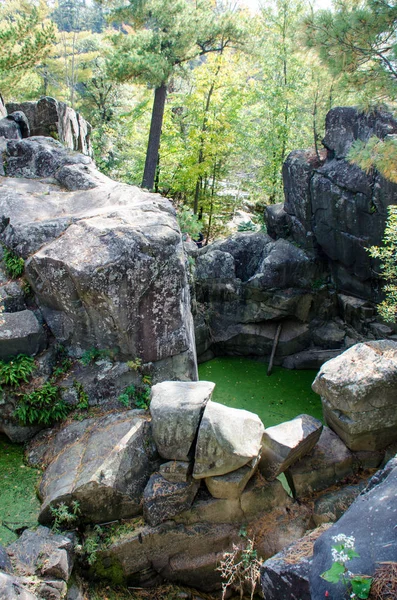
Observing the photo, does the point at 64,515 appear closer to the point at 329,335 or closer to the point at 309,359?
the point at 309,359

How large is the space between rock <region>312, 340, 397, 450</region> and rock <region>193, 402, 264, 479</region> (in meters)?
1.71

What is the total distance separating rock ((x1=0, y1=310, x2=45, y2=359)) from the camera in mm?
7520

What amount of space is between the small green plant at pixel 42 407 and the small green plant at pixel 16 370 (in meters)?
0.31

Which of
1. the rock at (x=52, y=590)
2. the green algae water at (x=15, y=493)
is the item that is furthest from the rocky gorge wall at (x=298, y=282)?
the rock at (x=52, y=590)

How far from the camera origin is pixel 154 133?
14602 mm

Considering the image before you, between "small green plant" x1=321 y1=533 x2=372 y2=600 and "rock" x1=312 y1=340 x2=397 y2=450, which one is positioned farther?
"rock" x1=312 y1=340 x2=397 y2=450

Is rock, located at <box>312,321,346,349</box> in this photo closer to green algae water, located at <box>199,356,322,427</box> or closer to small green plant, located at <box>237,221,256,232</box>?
green algae water, located at <box>199,356,322,427</box>

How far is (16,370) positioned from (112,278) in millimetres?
2223

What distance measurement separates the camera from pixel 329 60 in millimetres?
6594

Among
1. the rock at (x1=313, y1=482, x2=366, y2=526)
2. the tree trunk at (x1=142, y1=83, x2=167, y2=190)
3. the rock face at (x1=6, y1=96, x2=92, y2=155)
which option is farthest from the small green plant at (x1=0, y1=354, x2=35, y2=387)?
the tree trunk at (x1=142, y1=83, x2=167, y2=190)

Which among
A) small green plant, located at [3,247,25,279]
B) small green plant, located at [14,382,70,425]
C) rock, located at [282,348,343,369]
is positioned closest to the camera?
small green plant, located at [14,382,70,425]

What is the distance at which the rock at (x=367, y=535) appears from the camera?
3.56 metres

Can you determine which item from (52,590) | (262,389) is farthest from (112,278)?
(262,389)

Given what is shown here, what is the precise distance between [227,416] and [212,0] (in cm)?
1411
